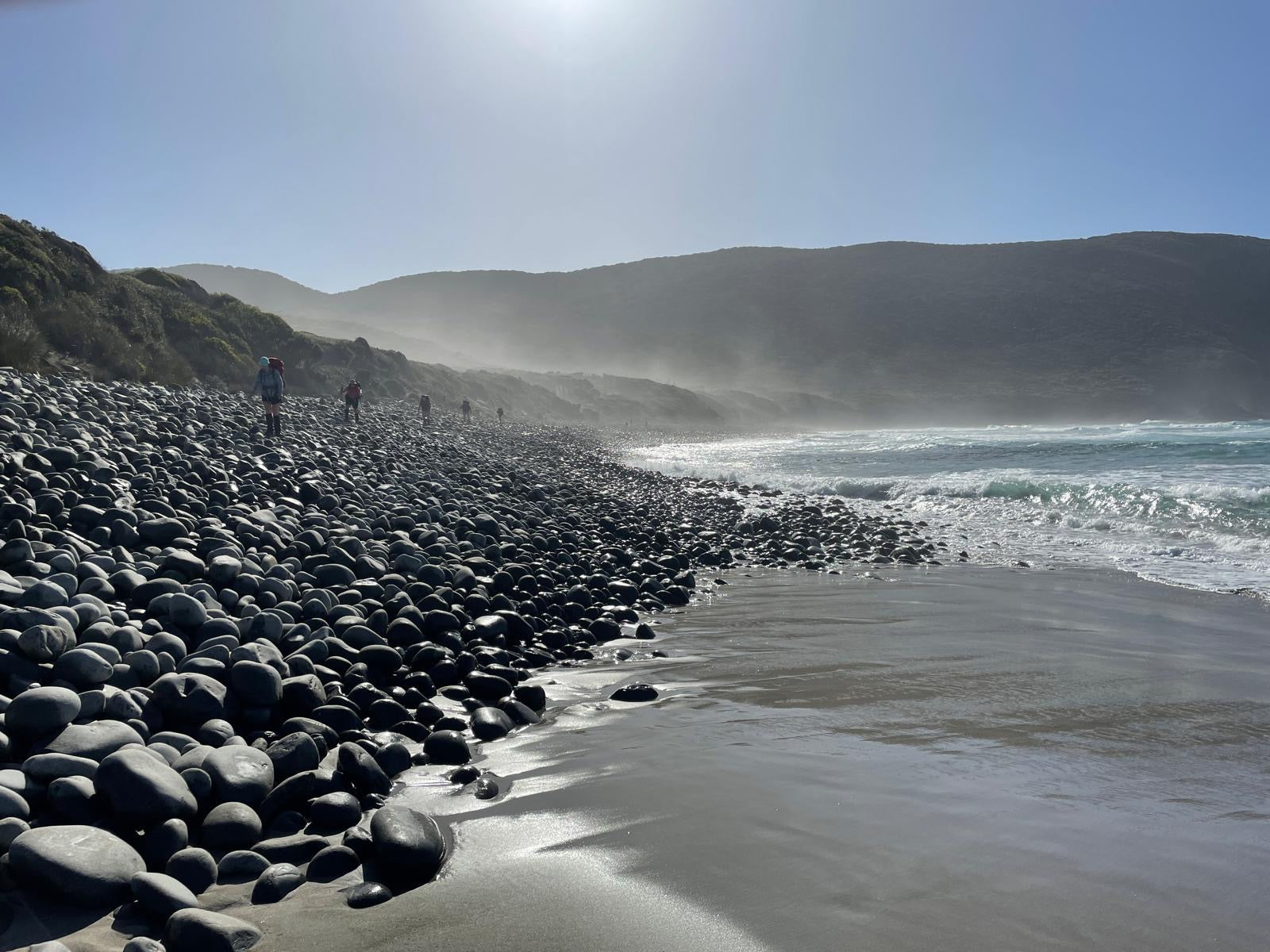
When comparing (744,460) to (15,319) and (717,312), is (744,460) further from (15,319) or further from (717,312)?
(717,312)

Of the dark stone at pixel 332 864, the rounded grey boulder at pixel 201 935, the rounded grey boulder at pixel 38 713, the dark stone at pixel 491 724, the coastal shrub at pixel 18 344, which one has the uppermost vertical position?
Result: the coastal shrub at pixel 18 344

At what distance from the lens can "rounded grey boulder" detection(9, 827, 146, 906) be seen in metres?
1.97

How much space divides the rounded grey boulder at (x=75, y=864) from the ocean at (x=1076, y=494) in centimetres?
911

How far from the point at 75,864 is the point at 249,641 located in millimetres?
1988

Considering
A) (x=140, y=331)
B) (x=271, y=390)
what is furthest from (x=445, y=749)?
(x=140, y=331)

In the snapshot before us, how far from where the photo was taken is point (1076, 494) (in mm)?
14469

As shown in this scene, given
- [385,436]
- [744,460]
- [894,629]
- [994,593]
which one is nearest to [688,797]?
[894,629]

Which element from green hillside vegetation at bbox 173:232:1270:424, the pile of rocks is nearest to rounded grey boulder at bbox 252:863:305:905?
the pile of rocks

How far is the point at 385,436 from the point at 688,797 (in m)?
14.6

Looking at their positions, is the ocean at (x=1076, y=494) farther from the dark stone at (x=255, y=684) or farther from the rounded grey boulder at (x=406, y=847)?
the dark stone at (x=255, y=684)

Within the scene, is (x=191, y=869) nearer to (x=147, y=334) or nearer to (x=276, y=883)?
(x=276, y=883)

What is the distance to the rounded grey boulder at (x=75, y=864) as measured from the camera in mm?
1972

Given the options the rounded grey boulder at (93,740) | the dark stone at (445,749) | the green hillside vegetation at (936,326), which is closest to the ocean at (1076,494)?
the dark stone at (445,749)

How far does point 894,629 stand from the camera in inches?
239
